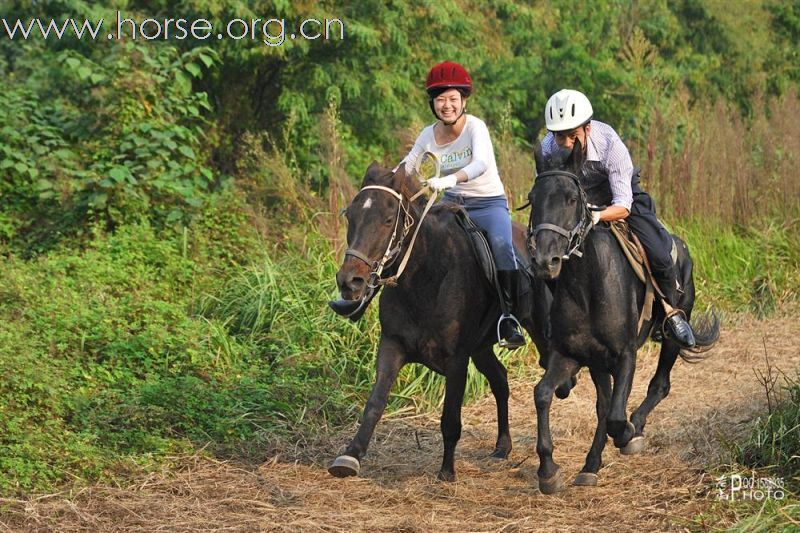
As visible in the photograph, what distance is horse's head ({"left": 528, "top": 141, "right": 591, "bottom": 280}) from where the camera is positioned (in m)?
6.55

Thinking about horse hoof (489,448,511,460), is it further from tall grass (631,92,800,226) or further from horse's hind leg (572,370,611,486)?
tall grass (631,92,800,226)

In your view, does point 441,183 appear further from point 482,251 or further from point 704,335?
point 704,335

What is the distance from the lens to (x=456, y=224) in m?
7.69

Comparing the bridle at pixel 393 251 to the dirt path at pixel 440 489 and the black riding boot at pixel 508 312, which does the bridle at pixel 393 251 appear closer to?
the black riding boot at pixel 508 312

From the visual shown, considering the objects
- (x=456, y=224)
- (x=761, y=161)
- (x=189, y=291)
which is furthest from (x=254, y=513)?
(x=761, y=161)

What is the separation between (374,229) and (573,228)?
1.21 meters

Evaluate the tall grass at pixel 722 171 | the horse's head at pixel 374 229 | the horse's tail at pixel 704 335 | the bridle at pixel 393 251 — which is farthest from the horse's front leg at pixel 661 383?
the tall grass at pixel 722 171

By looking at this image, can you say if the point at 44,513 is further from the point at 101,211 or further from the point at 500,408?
the point at 101,211

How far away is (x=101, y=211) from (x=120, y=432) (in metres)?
4.41

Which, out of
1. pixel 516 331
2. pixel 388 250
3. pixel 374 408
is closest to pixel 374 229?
pixel 388 250

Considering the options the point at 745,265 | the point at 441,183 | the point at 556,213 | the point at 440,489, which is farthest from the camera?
the point at 745,265

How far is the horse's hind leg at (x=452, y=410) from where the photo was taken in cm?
743

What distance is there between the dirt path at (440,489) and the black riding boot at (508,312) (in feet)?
3.32

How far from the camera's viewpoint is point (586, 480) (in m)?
7.32
